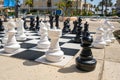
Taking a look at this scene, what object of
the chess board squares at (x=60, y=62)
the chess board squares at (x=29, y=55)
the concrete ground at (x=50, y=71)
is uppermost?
the chess board squares at (x=29, y=55)

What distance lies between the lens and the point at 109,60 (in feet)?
11.0

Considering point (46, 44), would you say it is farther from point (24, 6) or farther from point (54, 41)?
point (24, 6)

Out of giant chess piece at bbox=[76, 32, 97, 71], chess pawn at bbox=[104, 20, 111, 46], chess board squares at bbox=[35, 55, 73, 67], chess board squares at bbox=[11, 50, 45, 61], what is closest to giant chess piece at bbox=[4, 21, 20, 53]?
chess board squares at bbox=[11, 50, 45, 61]

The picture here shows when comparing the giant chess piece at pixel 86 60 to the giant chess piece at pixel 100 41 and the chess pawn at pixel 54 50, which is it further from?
the giant chess piece at pixel 100 41

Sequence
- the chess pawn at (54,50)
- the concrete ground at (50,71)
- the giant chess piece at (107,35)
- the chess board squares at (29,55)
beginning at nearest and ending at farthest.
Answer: the concrete ground at (50,71), the chess pawn at (54,50), the chess board squares at (29,55), the giant chess piece at (107,35)

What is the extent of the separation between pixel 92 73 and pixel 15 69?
1.32 meters

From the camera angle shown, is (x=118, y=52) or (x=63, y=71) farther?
(x=118, y=52)

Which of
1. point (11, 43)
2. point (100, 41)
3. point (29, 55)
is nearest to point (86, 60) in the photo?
point (29, 55)

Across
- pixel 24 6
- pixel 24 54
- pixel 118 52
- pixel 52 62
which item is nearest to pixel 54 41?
pixel 52 62

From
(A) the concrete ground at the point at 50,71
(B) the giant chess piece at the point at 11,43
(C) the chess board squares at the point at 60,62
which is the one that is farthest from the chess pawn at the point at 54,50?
(B) the giant chess piece at the point at 11,43

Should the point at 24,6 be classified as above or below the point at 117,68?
above

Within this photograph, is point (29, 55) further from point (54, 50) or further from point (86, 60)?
point (86, 60)

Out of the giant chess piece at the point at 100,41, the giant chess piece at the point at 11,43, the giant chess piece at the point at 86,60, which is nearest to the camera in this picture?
the giant chess piece at the point at 86,60

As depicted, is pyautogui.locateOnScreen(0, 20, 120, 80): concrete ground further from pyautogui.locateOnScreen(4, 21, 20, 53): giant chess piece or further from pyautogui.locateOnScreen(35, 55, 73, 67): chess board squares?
pyautogui.locateOnScreen(4, 21, 20, 53): giant chess piece
